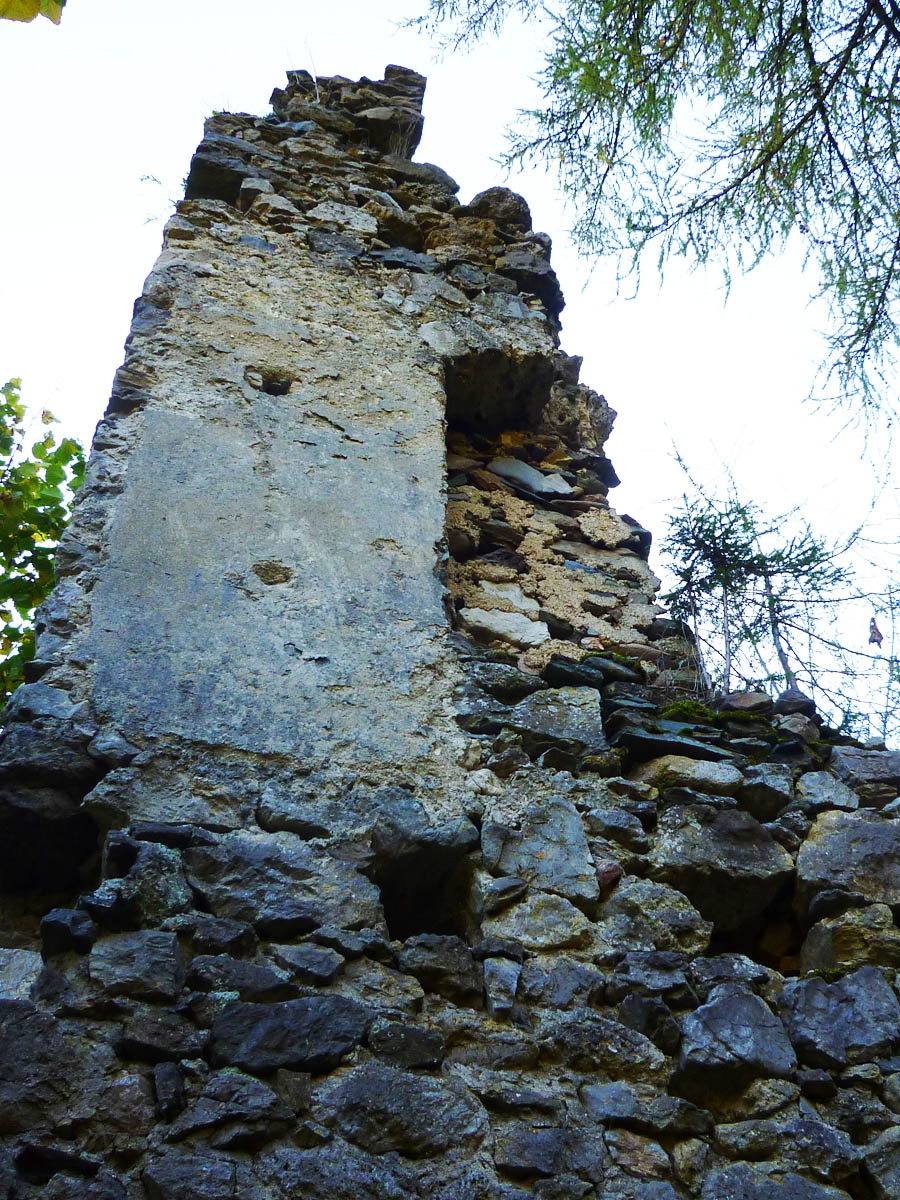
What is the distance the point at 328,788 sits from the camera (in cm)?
226

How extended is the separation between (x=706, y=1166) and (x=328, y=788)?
1.01 metres

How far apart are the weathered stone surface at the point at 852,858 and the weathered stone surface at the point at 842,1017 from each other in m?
0.22

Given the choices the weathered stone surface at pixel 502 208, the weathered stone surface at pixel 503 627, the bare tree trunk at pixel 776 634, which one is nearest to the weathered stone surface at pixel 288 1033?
the weathered stone surface at pixel 503 627

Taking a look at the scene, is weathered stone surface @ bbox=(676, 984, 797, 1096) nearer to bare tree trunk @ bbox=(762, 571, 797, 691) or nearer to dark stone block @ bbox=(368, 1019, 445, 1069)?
dark stone block @ bbox=(368, 1019, 445, 1069)

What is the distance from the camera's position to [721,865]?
2350 millimetres

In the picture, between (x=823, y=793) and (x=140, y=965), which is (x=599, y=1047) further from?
(x=823, y=793)

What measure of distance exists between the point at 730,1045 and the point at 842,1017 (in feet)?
0.89

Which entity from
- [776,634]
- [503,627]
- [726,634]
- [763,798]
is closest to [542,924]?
[763,798]

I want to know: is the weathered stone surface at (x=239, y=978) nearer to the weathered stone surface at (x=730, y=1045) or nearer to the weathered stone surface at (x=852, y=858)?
the weathered stone surface at (x=730, y=1045)

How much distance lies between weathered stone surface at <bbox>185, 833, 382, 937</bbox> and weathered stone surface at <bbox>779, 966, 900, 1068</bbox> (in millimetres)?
851

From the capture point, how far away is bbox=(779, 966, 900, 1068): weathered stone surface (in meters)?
2.01

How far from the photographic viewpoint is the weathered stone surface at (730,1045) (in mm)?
1925

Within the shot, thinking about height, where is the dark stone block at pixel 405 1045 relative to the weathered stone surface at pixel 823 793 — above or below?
below

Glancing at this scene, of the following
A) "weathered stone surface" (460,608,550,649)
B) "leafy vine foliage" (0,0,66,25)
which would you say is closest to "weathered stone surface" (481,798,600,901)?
"weathered stone surface" (460,608,550,649)
